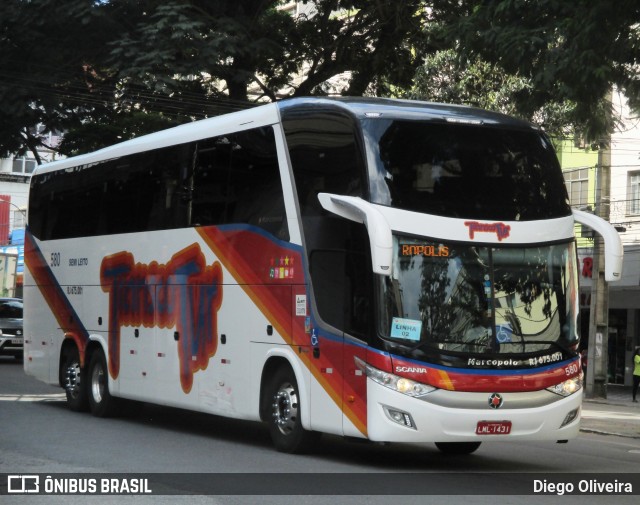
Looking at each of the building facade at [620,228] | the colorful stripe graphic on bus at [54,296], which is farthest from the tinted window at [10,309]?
the building facade at [620,228]

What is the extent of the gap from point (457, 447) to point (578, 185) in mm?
26633

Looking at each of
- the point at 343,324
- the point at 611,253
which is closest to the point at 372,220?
the point at 343,324

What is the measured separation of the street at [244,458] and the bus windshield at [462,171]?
2790 millimetres

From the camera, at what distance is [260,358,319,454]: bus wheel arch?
13333mm

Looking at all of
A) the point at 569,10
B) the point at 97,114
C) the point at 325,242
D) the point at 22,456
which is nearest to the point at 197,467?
the point at 22,456

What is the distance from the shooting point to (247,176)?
1445 cm

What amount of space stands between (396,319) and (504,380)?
1267 mm

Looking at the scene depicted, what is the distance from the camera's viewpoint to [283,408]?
45.0ft

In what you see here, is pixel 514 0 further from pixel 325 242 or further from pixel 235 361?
pixel 235 361

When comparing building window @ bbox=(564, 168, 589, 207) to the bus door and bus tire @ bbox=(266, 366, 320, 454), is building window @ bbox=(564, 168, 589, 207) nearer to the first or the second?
bus tire @ bbox=(266, 366, 320, 454)

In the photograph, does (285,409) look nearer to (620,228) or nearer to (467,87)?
(467,87)

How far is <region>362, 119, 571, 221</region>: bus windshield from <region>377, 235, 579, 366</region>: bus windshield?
17.6 inches

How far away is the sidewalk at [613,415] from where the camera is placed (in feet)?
70.5

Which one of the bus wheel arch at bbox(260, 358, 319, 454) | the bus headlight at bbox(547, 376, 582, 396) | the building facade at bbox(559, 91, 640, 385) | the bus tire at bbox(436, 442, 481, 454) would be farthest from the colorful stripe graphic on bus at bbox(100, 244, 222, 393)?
the building facade at bbox(559, 91, 640, 385)
